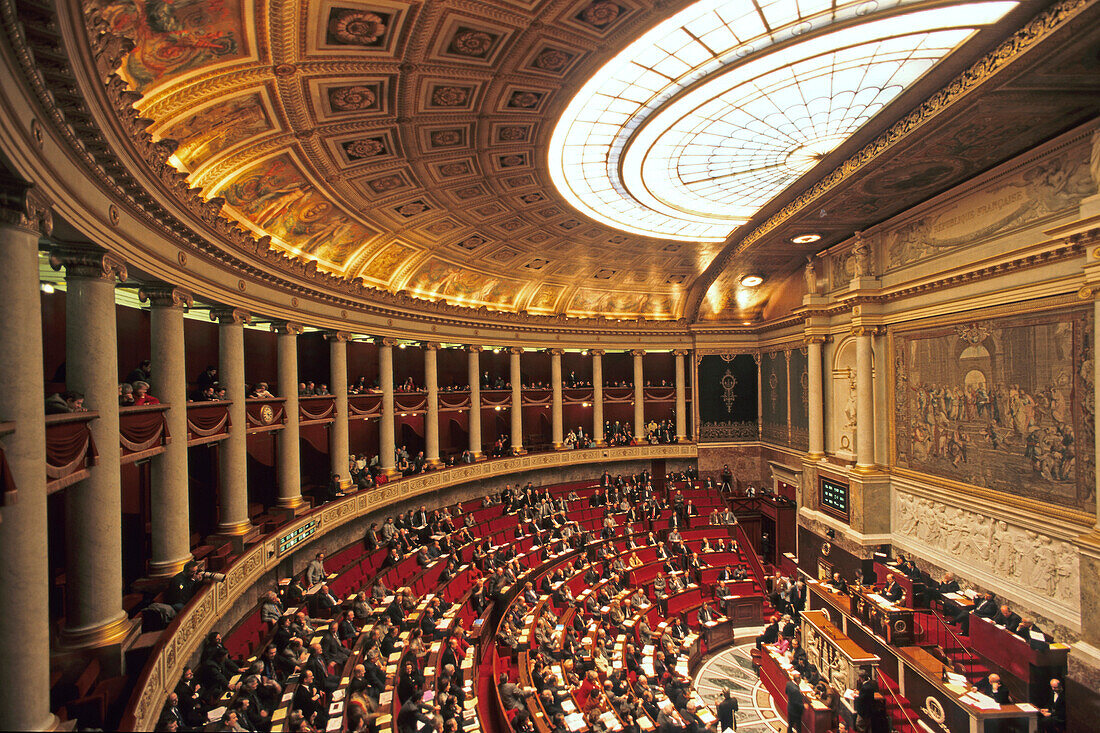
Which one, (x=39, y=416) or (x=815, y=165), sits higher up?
(x=815, y=165)

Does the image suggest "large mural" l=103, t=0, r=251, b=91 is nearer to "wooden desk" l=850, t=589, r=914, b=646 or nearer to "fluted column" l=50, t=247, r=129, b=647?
"fluted column" l=50, t=247, r=129, b=647

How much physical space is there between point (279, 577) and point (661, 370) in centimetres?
2401

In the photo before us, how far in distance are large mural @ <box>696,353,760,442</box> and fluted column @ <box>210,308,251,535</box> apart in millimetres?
22731

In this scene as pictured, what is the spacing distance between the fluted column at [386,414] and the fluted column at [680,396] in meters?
16.2

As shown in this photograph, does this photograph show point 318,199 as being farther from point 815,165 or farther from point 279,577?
point 815,165

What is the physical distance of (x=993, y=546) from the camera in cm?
1282

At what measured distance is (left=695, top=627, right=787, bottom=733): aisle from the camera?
1274cm

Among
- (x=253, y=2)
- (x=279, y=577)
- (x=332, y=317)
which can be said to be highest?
(x=253, y=2)

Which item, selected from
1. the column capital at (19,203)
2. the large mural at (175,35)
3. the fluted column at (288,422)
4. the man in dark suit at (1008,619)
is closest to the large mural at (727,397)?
the man in dark suit at (1008,619)

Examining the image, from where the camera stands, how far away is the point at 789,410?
2425 centimetres

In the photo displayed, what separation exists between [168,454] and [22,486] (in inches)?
170

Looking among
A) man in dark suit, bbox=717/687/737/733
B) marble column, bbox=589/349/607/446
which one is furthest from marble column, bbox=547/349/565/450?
man in dark suit, bbox=717/687/737/733

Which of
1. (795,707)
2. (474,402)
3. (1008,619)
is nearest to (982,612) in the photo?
(1008,619)

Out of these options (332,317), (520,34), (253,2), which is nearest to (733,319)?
(332,317)
